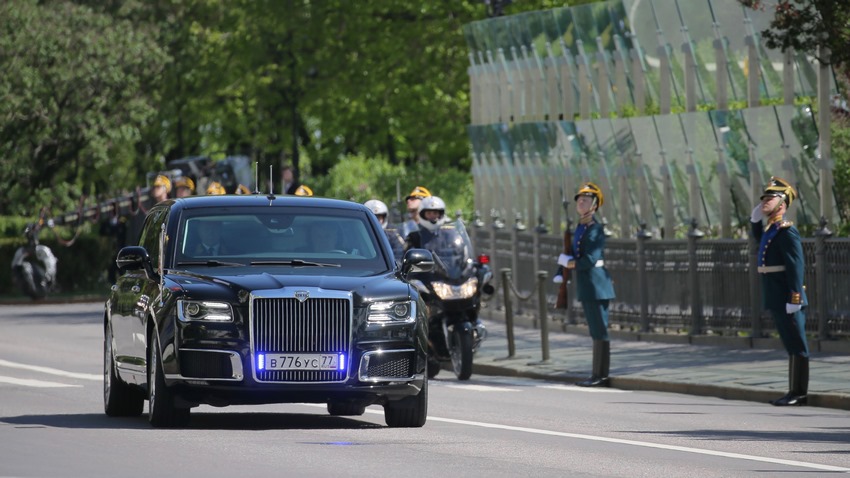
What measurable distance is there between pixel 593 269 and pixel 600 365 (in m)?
1.07

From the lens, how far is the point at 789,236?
19281mm

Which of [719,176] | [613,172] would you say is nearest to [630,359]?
[719,176]

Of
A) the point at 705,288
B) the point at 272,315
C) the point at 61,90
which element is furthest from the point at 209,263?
the point at 61,90

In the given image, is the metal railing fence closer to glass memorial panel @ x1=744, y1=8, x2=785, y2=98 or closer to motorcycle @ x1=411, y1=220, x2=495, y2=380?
glass memorial panel @ x1=744, y1=8, x2=785, y2=98

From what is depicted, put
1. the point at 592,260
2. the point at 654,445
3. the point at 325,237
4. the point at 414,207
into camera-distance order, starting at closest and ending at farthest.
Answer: the point at 654,445
the point at 325,237
the point at 592,260
the point at 414,207

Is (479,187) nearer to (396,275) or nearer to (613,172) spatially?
(613,172)

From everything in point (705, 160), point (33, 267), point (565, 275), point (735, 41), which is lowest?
point (565, 275)

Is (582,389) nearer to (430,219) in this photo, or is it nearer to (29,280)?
(430,219)

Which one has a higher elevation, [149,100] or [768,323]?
[149,100]

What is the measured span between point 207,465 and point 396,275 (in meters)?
3.43

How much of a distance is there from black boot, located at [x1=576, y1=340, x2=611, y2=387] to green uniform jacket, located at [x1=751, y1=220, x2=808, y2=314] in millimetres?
2978

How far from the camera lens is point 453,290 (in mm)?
22750

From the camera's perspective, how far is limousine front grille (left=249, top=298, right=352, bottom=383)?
14.7 m

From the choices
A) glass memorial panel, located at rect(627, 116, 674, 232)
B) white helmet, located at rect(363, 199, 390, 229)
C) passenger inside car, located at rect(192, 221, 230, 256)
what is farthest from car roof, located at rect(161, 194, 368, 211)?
glass memorial panel, located at rect(627, 116, 674, 232)
